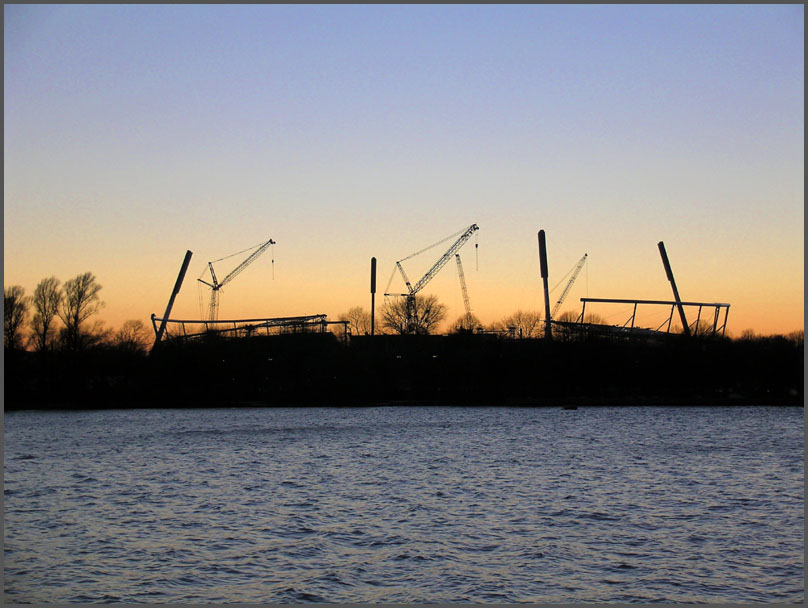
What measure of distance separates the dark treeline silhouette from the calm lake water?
1915 inches

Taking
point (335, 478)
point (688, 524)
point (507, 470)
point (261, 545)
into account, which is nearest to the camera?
point (261, 545)

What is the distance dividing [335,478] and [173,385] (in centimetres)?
6835

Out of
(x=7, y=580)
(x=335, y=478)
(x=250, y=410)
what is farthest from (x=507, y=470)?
(x=250, y=410)

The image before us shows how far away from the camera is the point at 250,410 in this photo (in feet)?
278

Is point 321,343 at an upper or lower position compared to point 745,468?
upper

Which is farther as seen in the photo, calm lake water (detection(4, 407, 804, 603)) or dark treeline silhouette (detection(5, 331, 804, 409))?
dark treeline silhouette (detection(5, 331, 804, 409))

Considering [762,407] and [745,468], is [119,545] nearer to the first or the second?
[745,468]

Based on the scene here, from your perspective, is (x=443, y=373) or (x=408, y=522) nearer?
(x=408, y=522)

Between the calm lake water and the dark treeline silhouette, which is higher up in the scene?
the dark treeline silhouette

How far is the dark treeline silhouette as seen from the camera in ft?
300

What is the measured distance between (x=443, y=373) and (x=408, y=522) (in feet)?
249

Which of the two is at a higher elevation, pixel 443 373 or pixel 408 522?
pixel 443 373

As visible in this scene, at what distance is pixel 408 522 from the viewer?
69.4ft

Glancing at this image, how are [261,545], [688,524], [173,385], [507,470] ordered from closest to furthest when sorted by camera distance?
[261,545] → [688,524] → [507,470] → [173,385]
